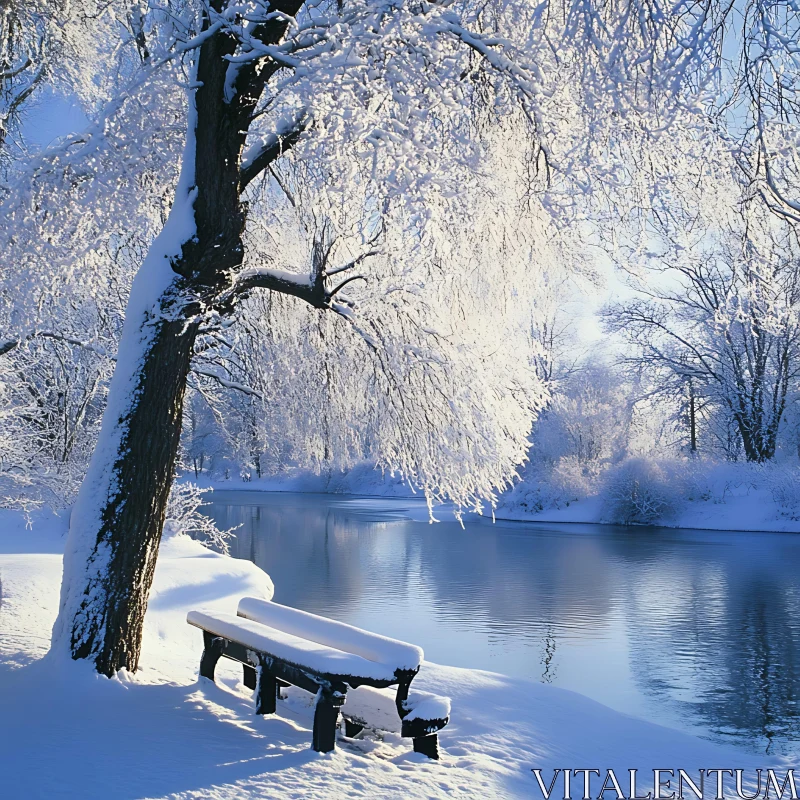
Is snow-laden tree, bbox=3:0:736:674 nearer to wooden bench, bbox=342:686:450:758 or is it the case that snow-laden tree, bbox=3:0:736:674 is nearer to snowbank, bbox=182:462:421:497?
wooden bench, bbox=342:686:450:758

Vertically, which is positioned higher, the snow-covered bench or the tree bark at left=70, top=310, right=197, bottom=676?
the tree bark at left=70, top=310, right=197, bottom=676

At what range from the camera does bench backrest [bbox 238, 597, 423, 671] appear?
471 cm

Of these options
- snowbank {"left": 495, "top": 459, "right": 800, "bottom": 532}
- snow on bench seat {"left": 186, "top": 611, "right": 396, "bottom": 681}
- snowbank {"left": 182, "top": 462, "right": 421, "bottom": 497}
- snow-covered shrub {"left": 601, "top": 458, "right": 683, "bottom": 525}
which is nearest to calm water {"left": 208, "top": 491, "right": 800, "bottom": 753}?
snowbank {"left": 495, "top": 459, "right": 800, "bottom": 532}

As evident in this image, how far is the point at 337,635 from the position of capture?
5207mm

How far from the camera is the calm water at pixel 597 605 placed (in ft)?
29.1

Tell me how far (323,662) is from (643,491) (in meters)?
25.5

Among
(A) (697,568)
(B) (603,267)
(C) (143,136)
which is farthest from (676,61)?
(A) (697,568)

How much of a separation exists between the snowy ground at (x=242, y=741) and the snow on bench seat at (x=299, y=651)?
445 mm

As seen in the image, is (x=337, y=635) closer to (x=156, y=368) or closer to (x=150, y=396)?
(x=150, y=396)

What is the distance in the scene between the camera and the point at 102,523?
5.39 meters

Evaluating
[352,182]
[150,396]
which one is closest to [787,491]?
[352,182]

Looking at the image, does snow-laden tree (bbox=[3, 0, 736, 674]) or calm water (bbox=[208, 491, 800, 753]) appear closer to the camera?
snow-laden tree (bbox=[3, 0, 736, 674])

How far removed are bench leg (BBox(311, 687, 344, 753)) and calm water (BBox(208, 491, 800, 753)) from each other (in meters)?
4.27

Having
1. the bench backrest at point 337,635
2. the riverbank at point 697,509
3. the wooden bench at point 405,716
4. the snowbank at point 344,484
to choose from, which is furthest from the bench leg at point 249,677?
the snowbank at point 344,484
